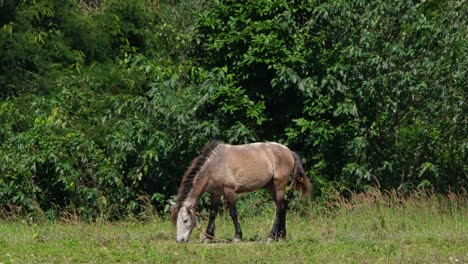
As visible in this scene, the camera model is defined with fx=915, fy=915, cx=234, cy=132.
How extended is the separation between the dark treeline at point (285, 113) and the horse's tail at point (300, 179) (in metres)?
2.48

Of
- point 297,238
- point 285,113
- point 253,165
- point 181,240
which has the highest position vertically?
point 285,113

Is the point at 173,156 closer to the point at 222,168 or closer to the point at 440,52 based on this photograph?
the point at 222,168

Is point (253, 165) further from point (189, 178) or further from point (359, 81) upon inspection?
point (359, 81)

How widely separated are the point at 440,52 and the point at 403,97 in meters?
1.05

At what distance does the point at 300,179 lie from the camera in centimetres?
1377

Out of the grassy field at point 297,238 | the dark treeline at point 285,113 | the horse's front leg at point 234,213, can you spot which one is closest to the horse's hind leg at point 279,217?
the grassy field at point 297,238

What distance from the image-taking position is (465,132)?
1614 centimetres

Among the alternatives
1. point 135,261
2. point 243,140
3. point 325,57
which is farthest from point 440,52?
point 135,261

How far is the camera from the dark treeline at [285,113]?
1628cm

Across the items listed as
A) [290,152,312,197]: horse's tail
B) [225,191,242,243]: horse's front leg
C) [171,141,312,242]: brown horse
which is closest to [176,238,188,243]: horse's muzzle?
[171,141,312,242]: brown horse

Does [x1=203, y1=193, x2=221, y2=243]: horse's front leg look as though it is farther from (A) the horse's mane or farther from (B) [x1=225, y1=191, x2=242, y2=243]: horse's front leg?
(A) the horse's mane

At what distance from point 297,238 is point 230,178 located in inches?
54.3

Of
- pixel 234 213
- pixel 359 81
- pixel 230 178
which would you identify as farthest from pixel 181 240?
pixel 359 81

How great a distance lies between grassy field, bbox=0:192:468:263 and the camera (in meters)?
10.8
